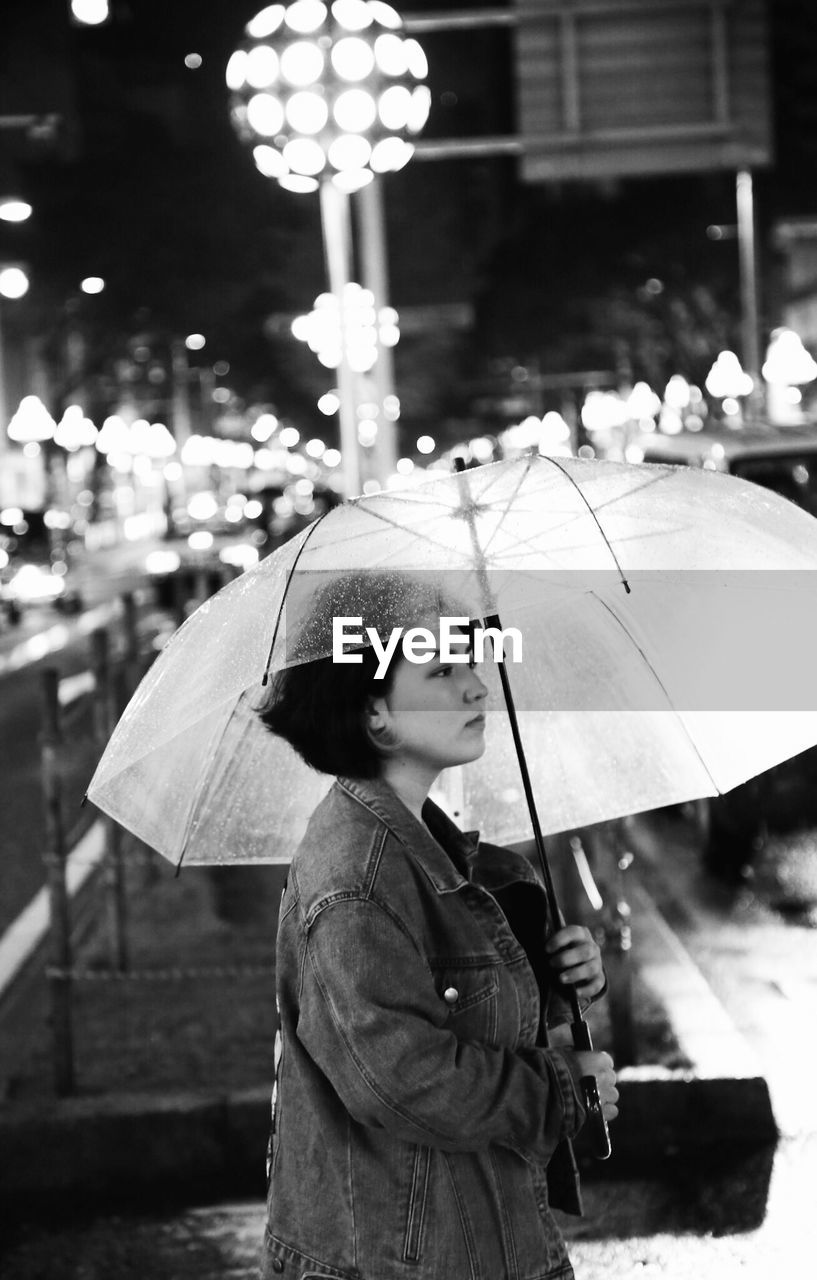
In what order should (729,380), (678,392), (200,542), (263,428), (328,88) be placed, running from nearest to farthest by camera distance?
(328,88), (729,380), (200,542), (678,392), (263,428)

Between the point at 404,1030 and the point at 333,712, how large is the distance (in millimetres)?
528

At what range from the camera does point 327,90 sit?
9164mm

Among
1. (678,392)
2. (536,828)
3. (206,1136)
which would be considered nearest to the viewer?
(536,828)

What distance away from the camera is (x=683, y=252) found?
4772 cm

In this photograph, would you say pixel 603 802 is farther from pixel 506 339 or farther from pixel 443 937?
pixel 506 339

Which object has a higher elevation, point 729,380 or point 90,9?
point 90,9

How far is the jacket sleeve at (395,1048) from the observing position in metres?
2.49

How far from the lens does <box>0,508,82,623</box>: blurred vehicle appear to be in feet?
109

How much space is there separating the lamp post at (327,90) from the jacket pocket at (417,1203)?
24.2ft

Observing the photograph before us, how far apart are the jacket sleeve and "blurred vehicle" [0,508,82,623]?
29535 millimetres

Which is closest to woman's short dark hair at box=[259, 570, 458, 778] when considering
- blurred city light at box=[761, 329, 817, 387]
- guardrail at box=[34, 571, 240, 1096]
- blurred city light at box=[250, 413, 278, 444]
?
guardrail at box=[34, 571, 240, 1096]

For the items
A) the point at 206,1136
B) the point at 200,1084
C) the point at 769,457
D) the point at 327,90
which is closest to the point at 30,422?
the point at 769,457

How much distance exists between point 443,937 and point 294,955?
0.22 meters
